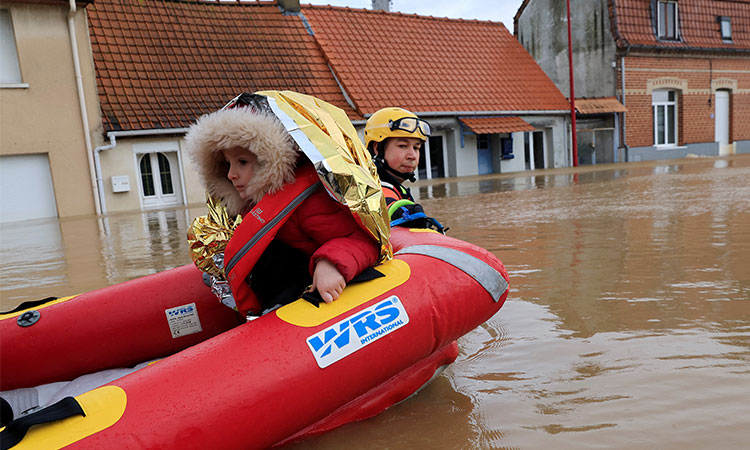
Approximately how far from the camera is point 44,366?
7.41ft

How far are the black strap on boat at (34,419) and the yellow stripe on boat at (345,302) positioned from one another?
621 millimetres

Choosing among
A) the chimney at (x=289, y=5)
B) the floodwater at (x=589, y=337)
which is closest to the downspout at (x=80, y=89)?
the chimney at (x=289, y=5)

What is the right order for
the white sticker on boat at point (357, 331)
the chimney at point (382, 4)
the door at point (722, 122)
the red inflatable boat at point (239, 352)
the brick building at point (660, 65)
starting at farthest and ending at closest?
1. the chimney at point (382, 4)
2. the door at point (722, 122)
3. the brick building at point (660, 65)
4. the white sticker on boat at point (357, 331)
5. the red inflatable boat at point (239, 352)

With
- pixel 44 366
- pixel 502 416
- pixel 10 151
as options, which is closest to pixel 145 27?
pixel 10 151

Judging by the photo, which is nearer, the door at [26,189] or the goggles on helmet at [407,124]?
the goggles on helmet at [407,124]

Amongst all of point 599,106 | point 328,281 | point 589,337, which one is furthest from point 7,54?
point 599,106

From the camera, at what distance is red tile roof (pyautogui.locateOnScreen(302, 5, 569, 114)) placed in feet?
51.5

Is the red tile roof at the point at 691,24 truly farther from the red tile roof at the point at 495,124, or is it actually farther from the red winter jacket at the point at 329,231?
the red winter jacket at the point at 329,231

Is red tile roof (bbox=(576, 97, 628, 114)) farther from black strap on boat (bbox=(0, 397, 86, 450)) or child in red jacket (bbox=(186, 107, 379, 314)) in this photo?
black strap on boat (bbox=(0, 397, 86, 450))

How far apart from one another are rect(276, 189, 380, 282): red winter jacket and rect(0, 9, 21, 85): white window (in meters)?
12.1

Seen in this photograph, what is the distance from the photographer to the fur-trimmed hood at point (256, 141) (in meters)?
1.97

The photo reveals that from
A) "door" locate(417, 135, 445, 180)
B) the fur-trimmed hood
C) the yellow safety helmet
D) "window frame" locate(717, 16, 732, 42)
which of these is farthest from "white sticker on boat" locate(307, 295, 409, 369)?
"window frame" locate(717, 16, 732, 42)

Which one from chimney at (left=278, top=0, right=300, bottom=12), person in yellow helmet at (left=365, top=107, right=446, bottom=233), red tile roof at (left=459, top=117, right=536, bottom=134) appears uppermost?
chimney at (left=278, top=0, right=300, bottom=12)

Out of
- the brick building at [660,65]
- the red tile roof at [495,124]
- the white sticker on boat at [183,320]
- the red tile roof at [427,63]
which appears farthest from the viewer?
the brick building at [660,65]
